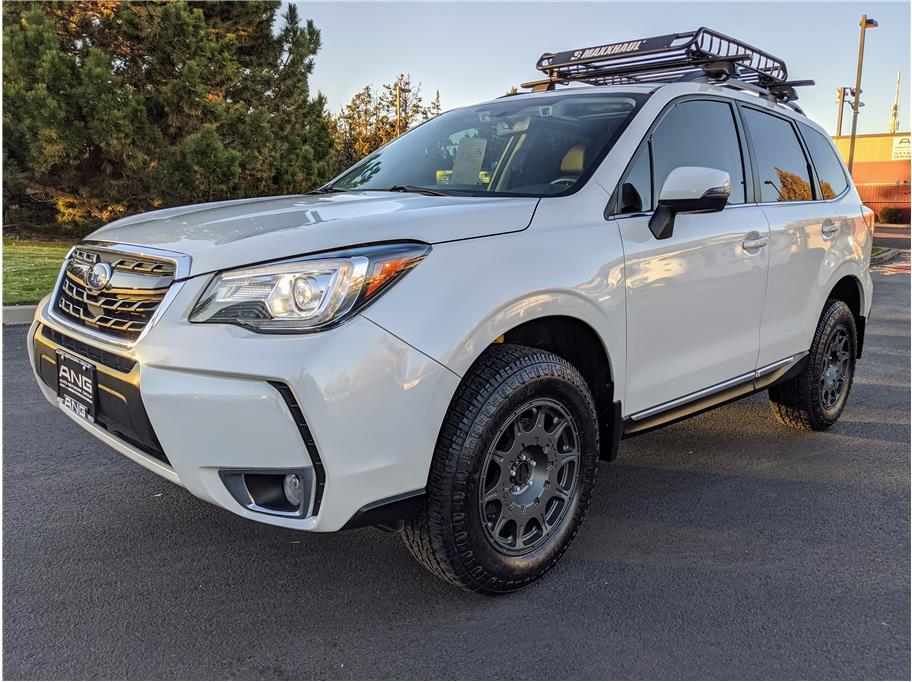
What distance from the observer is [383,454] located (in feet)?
7.18

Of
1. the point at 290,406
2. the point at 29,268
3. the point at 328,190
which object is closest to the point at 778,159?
the point at 328,190

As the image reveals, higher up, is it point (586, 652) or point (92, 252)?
point (92, 252)

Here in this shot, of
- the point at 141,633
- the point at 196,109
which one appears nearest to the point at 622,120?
the point at 141,633

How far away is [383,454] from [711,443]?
2.73 metres

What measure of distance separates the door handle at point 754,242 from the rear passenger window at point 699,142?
0.19m

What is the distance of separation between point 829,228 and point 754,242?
0.96m

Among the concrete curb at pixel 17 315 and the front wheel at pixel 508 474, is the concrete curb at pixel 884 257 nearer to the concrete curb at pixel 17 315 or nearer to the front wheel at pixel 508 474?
the concrete curb at pixel 17 315

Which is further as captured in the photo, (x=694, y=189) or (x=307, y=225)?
(x=694, y=189)

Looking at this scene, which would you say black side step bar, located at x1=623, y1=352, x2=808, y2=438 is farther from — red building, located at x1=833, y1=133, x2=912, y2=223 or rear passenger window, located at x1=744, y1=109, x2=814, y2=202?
red building, located at x1=833, y1=133, x2=912, y2=223

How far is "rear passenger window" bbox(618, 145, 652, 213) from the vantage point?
9.84ft

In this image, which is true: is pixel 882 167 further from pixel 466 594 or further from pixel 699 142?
pixel 466 594

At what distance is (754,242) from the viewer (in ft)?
11.5

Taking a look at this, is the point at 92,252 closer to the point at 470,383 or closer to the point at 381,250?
the point at 381,250

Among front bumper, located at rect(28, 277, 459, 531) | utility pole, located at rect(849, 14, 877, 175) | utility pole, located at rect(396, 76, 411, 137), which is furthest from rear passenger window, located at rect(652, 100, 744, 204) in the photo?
utility pole, located at rect(849, 14, 877, 175)
